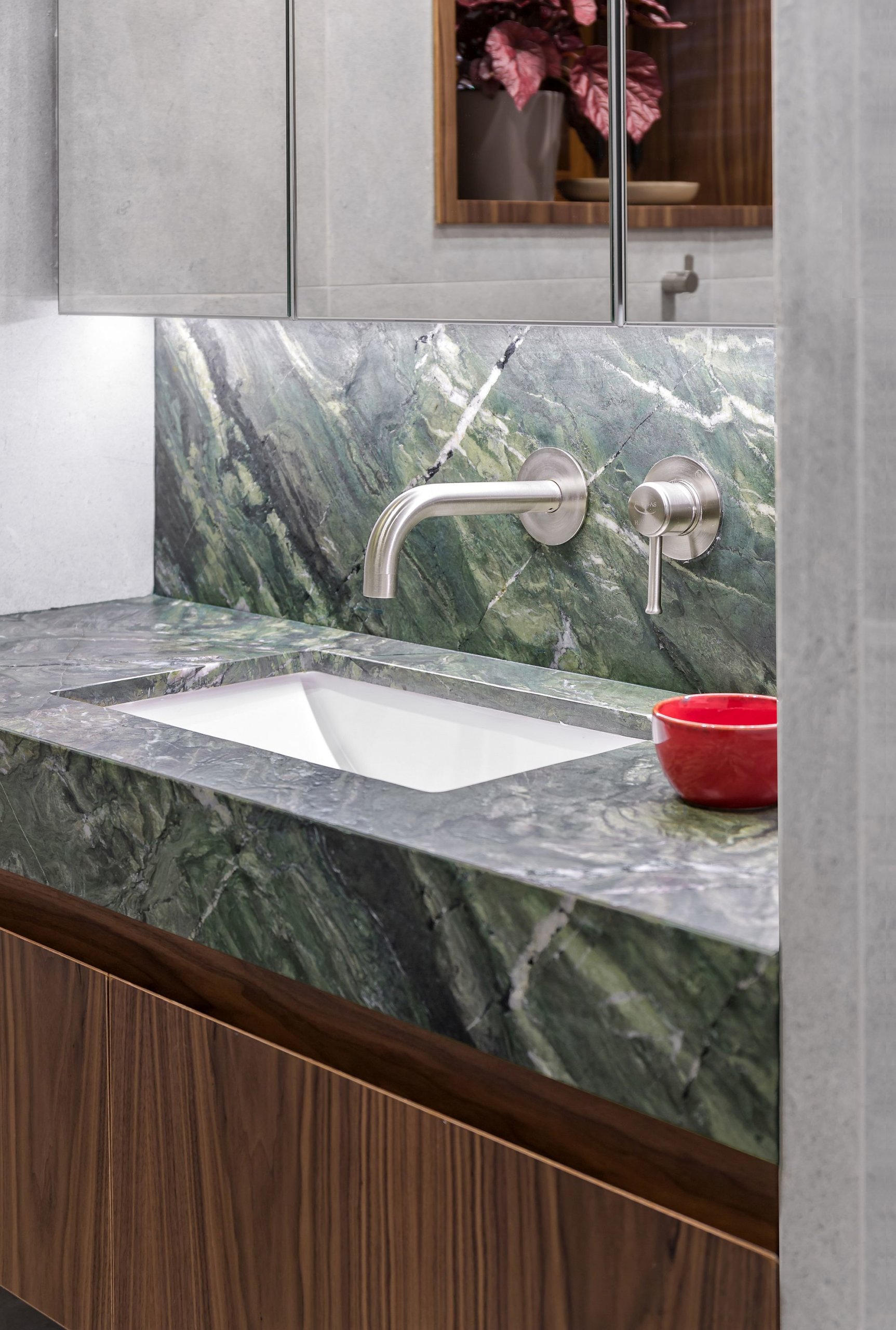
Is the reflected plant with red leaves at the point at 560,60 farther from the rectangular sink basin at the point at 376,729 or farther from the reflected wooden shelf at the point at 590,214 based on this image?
the rectangular sink basin at the point at 376,729

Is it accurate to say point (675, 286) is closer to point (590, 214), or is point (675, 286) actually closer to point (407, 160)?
point (590, 214)

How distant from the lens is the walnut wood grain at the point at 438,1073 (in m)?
0.96

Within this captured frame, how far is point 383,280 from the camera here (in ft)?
5.17

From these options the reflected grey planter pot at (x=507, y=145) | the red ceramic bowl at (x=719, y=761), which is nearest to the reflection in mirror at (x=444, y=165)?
the reflected grey planter pot at (x=507, y=145)

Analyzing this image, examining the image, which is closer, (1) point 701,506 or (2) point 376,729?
(1) point 701,506

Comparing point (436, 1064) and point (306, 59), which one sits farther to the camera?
point (306, 59)

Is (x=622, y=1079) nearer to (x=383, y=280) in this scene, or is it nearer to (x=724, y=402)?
(x=724, y=402)

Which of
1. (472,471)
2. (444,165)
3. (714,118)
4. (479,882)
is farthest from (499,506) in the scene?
(479,882)

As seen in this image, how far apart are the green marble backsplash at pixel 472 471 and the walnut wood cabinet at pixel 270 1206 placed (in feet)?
2.07

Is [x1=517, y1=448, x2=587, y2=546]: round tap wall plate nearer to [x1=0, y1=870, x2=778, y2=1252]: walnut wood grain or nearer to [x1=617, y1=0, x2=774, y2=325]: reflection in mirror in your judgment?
[x1=617, y1=0, x2=774, y2=325]: reflection in mirror

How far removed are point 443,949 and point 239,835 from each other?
0.22 meters

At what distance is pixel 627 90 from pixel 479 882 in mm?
726

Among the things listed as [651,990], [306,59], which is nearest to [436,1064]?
[651,990]

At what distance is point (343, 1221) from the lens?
115cm
